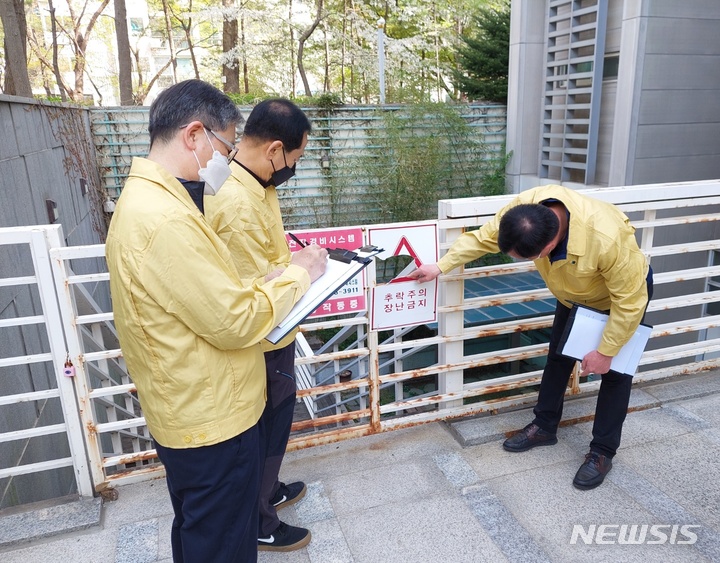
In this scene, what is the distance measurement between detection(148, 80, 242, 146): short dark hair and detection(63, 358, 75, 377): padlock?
4.06 feet

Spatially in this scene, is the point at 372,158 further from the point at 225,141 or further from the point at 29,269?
the point at 225,141

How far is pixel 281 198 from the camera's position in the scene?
8188 millimetres

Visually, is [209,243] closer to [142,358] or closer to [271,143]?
[142,358]

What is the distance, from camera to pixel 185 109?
1337 mm

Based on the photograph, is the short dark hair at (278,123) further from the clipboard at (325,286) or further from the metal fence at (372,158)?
the metal fence at (372,158)

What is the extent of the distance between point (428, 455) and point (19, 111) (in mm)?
3915

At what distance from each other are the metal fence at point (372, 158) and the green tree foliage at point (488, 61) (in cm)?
113

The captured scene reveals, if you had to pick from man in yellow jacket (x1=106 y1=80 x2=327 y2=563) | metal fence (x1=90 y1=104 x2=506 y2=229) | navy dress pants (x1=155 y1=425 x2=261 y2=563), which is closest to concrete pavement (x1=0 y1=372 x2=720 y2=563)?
navy dress pants (x1=155 y1=425 x2=261 y2=563)

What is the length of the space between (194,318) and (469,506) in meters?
1.57

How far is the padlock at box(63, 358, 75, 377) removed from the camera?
2.18m

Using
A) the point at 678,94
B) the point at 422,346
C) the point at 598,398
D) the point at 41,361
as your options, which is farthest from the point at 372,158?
the point at 41,361

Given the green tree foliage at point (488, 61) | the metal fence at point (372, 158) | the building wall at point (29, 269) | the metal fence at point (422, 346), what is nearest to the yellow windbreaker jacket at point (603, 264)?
the metal fence at point (422, 346)

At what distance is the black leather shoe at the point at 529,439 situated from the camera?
2.60 m

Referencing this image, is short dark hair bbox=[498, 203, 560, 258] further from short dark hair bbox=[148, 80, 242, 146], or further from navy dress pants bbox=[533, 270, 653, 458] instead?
short dark hair bbox=[148, 80, 242, 146]
